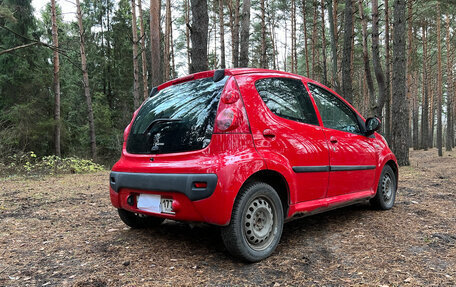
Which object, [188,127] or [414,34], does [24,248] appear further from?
[414,34]

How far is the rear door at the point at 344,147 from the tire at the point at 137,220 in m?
2.02

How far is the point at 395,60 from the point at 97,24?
27.2m

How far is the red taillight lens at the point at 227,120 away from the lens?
7.87 feet

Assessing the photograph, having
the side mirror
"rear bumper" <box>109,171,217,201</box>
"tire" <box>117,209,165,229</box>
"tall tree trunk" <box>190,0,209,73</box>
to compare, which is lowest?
"tire" <box>117,209,165,229</box>

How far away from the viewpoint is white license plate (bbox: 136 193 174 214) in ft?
8.07

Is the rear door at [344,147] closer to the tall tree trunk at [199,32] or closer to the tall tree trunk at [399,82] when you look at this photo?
the tall tree trunk at [199,32]

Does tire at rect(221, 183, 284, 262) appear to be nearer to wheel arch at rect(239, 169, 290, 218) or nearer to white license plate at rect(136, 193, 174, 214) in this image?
wheel arch at rect(239, 169, 290, 218)

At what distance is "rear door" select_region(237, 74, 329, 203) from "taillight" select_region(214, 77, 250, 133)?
0.07m

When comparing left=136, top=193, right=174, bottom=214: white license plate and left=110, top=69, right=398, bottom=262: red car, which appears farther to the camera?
left=136, top=193, right=174, bottom=214: white license plate

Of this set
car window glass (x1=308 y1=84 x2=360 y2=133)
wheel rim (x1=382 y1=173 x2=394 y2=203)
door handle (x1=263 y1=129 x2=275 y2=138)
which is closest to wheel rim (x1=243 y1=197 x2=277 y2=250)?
door handle (x1=263 y1=129 x2=275 y2=138)

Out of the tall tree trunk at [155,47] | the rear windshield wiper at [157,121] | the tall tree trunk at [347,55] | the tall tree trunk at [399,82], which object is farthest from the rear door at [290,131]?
the tall tree trunk at [399,82]

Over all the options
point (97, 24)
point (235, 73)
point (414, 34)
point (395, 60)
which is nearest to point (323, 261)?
point (235, 73)

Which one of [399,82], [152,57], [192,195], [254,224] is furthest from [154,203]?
[399,82]

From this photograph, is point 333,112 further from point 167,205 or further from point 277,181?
point 167,205
